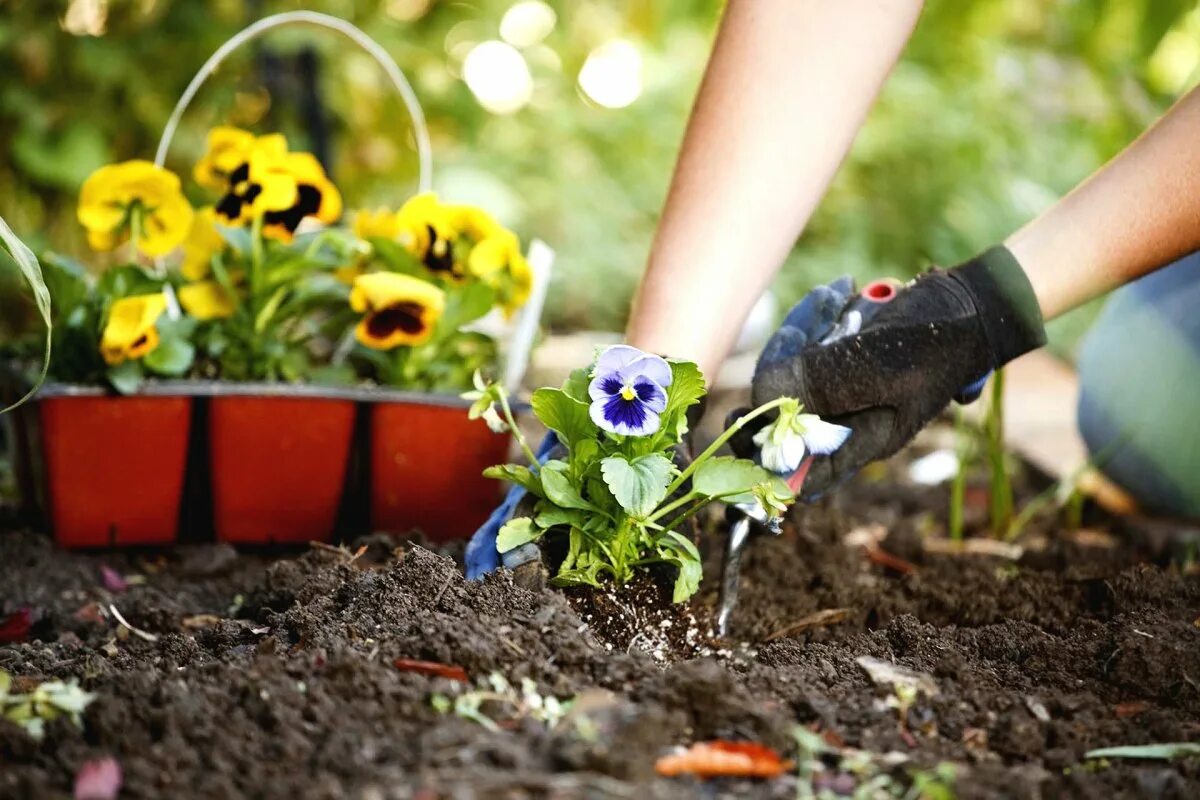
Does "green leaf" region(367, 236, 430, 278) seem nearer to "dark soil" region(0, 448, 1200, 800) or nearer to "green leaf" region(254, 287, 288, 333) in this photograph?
"green leaf" region(254, 287, 288, 333)

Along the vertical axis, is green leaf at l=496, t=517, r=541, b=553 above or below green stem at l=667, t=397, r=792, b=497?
below

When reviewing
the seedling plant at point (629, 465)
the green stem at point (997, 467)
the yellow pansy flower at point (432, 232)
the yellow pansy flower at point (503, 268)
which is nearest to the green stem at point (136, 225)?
the yellow pansy flower at point (432, 232)

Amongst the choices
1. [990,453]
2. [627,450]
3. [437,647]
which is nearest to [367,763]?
[437,647]

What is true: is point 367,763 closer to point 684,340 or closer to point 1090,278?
point 684,340

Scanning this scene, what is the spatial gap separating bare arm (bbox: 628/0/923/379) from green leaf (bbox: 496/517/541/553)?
0.27 meters

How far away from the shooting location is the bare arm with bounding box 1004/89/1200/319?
1.25m

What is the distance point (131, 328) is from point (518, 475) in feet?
2.00

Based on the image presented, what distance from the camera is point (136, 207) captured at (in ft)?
5.23

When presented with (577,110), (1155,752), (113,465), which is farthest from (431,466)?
(577,110)

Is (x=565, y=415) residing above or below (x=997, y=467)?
above

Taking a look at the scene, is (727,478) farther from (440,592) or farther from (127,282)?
(127,282)

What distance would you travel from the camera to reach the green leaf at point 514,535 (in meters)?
1.14

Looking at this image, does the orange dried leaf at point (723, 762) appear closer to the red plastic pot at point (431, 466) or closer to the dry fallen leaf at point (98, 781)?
the dry fallen leaf at point (98, 781)

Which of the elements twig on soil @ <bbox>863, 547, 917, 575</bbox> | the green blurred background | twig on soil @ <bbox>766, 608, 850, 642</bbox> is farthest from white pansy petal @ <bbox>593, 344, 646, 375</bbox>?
A: the green blurred background
